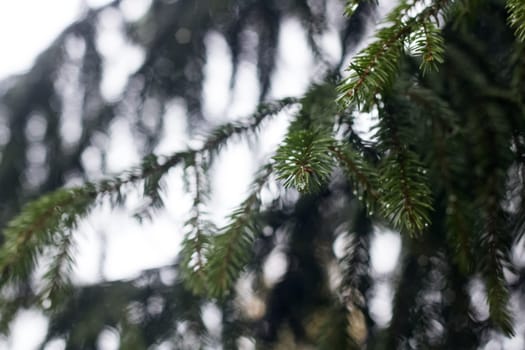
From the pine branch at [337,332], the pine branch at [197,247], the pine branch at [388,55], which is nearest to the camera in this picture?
the pine branch at [388,55]

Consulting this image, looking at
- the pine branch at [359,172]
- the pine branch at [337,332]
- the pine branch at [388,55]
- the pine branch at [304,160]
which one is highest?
the pine branch at [388,55]

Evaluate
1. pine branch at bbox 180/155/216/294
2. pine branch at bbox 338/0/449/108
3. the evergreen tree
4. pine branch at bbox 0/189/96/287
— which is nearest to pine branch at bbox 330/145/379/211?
the evergreen tree

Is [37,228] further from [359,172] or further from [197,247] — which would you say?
[359,172]

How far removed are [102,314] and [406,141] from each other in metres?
0.83

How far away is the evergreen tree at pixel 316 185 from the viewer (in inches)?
26.6

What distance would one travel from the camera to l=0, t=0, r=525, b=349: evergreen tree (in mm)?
675

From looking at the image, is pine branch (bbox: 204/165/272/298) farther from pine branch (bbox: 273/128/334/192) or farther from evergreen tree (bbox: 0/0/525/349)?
pine branch (bbox: 273/128/334/192)

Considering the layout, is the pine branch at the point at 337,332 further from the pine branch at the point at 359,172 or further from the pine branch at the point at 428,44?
the pine branch at the point at 428,44

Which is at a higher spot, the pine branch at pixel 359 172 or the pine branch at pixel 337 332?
the pine branch at pixel 359 172

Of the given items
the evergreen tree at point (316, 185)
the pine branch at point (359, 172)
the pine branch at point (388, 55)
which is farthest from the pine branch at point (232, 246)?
the pine branch at point (388, 55)

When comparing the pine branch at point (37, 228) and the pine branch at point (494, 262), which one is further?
the pine branch at point (37, 228)

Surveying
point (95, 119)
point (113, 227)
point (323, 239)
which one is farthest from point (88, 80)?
point (323, 239)

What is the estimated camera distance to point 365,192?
713mm

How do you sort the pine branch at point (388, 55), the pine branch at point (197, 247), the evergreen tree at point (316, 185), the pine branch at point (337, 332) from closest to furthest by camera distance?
the pine branch at point (388, 55)
the evergreen tree at point (316, 185)
the pine branch at point (197, 247)
the pine branch at point (337, 332)
